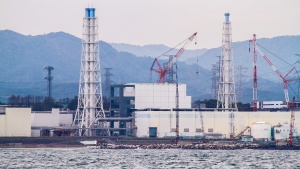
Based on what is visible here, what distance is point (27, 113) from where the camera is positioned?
371 ft

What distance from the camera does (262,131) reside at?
116m

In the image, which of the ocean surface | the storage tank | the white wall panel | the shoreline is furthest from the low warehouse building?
the ocean surface

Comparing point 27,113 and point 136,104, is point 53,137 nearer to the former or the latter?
point 27,113

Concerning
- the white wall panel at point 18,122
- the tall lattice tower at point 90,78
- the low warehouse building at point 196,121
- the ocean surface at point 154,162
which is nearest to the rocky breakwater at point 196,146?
the low warehouse building at point 196,121

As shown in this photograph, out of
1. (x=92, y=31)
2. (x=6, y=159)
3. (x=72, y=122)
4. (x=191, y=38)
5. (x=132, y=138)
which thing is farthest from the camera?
(x=191, y=38)

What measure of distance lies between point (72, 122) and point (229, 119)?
25.5 m

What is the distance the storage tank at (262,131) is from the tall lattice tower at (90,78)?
20410mm

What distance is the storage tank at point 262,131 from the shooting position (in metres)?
116

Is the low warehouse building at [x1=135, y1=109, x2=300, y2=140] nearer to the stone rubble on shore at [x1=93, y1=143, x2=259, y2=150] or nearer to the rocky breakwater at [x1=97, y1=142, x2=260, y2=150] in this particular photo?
the rocky breakwater at [x1=97, y1=142, x2=260, y2=150]

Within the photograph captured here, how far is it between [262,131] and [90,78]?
24.4m

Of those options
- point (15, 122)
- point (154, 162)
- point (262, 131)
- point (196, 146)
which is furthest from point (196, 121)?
point (154, 162)

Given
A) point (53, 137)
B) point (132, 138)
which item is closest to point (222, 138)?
point (132, 138)

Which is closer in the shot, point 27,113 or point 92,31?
point 27,113

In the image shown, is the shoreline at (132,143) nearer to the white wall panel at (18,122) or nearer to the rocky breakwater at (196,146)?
the rocky breakwater at (196,146)
